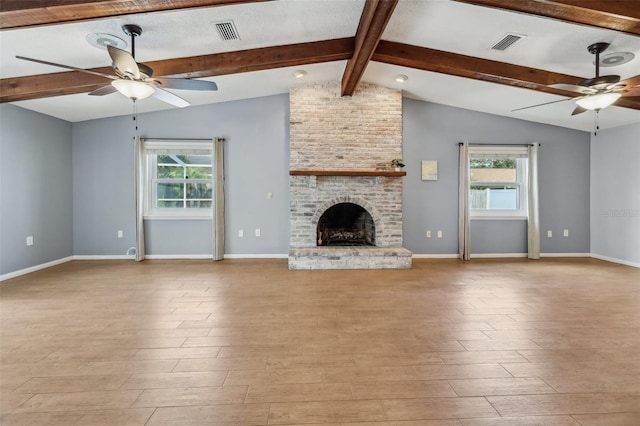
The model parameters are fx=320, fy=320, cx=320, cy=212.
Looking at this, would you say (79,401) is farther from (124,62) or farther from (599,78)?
(599,78)

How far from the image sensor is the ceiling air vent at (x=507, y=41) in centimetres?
341

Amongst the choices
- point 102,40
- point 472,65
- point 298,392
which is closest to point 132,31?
point 102,40

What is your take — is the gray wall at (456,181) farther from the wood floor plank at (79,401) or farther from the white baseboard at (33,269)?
the white baseboard at (33,269)

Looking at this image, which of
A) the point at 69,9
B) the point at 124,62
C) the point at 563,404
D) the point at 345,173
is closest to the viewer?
the point at 563,404

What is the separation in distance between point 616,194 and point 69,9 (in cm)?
776

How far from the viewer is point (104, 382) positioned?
1.94 m

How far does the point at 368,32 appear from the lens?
319 centimetres

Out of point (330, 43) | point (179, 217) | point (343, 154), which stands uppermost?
point (330, 43)

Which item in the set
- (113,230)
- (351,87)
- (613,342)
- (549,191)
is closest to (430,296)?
(613,342)

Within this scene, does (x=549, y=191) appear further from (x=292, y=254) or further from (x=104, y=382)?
(x=104, y=382)

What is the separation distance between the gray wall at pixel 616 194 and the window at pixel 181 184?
23.2 ft

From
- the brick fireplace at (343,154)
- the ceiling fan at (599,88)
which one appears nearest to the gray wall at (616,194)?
the ceiling fan at (599,88)

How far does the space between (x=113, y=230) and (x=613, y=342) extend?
678 cm

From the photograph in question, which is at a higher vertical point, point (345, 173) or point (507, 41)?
point (507, 41)
